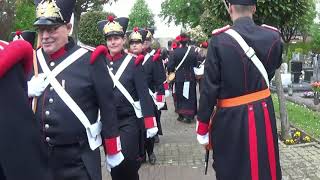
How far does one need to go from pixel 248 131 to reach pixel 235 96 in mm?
308

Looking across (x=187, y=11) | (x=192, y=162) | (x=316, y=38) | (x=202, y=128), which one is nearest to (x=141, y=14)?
(x=316, y=38)

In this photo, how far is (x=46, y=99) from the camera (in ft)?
12.6

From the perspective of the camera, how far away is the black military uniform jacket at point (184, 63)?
12.8m

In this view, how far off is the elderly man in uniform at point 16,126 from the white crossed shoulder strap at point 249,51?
238cm

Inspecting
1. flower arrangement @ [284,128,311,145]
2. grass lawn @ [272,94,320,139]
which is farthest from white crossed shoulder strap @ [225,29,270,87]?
grass lawn @ [272,94,320,139]

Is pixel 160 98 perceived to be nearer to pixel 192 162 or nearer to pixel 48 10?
pixel 192 162

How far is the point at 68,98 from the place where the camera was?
3771 millimetres

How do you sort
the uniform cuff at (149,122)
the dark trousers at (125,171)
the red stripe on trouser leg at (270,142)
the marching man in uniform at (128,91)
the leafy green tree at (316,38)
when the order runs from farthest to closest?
the leafy green tree at (316,38) → the uniform cuff at (149,122) → the marching man in uniform at (128,91) → the dark trousers at (125,171) → the red stripe on trouser leg at (270,142)

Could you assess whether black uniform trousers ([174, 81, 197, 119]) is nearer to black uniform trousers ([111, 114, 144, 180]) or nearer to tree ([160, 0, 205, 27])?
black uniform trousers ([111, 114, 144, 180])

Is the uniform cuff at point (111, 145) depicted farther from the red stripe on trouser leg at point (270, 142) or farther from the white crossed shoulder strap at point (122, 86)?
the white crossed shoulder strap at point (122, 86)

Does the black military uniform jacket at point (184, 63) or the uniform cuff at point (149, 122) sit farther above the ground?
the uniform cuff at point (149, 122)

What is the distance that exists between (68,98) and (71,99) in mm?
22

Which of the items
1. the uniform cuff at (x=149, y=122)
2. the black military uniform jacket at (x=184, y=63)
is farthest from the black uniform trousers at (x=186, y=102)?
the uniform cuff at (x=149, y=122)

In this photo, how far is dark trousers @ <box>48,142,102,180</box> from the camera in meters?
3.76
